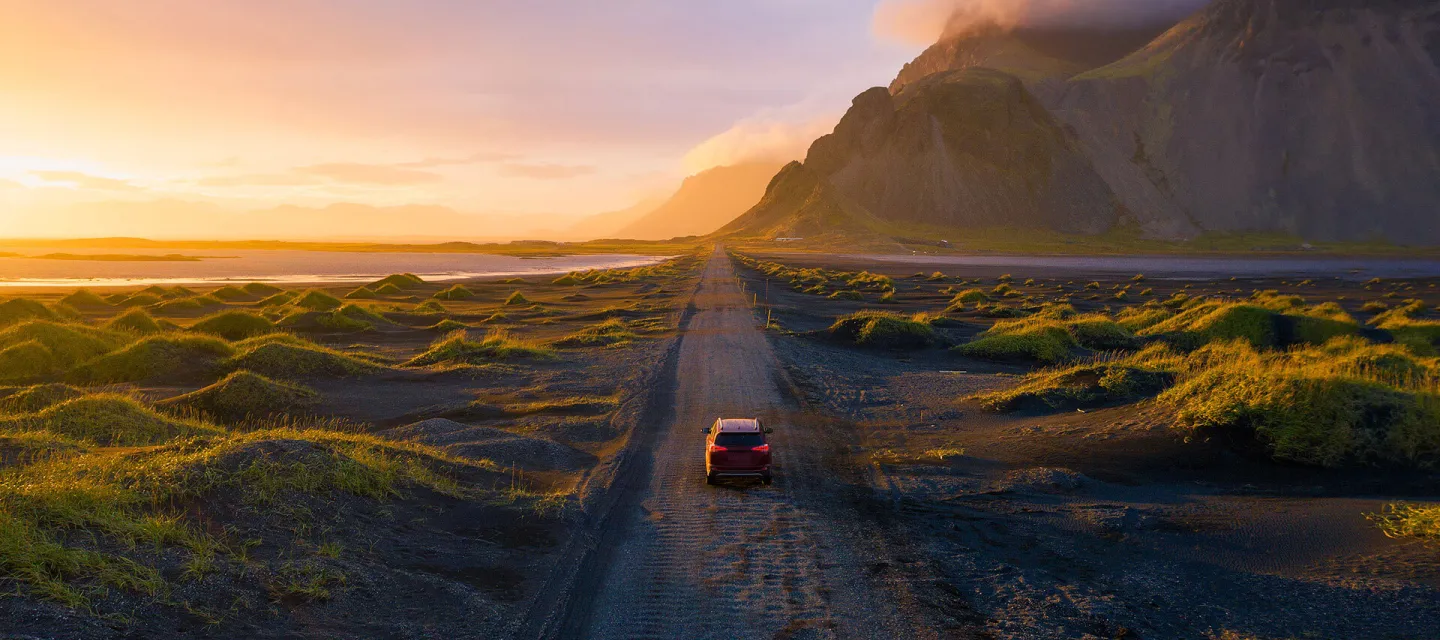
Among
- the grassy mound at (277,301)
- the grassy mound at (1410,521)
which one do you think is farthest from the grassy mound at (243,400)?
the grassy mound at (277,301)

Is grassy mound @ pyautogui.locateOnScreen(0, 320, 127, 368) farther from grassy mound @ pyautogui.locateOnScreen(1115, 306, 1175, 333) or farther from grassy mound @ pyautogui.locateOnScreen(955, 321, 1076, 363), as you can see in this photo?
grassy mound @ pyautogui.locateOnScreen(1115, 306, 1175, 333)

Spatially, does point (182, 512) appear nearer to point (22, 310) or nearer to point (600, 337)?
point (600, 337)

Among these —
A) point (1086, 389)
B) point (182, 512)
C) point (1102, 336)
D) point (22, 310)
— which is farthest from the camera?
point (22, 310)

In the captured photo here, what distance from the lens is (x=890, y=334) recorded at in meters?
35.6

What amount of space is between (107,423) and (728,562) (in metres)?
14.7

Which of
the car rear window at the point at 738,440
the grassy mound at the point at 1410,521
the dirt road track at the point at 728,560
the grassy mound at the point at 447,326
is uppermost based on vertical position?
the car rear window at the point at 738,440

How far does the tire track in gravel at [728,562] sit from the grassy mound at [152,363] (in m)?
21.1

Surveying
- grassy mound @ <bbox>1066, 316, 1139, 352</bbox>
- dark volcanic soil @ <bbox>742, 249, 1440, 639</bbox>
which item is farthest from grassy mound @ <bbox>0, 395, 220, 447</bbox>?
grassy mound @ <bbox>1066, 316, 1139, 352</bbox>

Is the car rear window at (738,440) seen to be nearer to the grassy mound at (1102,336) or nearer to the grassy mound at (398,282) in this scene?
the grassy mound at (1102,336)

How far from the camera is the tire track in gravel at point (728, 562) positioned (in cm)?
880

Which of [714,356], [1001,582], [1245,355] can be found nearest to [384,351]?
[714,356]

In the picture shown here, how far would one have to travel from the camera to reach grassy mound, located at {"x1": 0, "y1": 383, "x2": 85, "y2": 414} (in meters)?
19.1

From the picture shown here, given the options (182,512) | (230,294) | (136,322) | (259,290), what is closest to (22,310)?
(136,322)

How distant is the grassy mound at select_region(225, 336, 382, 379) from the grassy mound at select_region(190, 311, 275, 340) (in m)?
9.84
